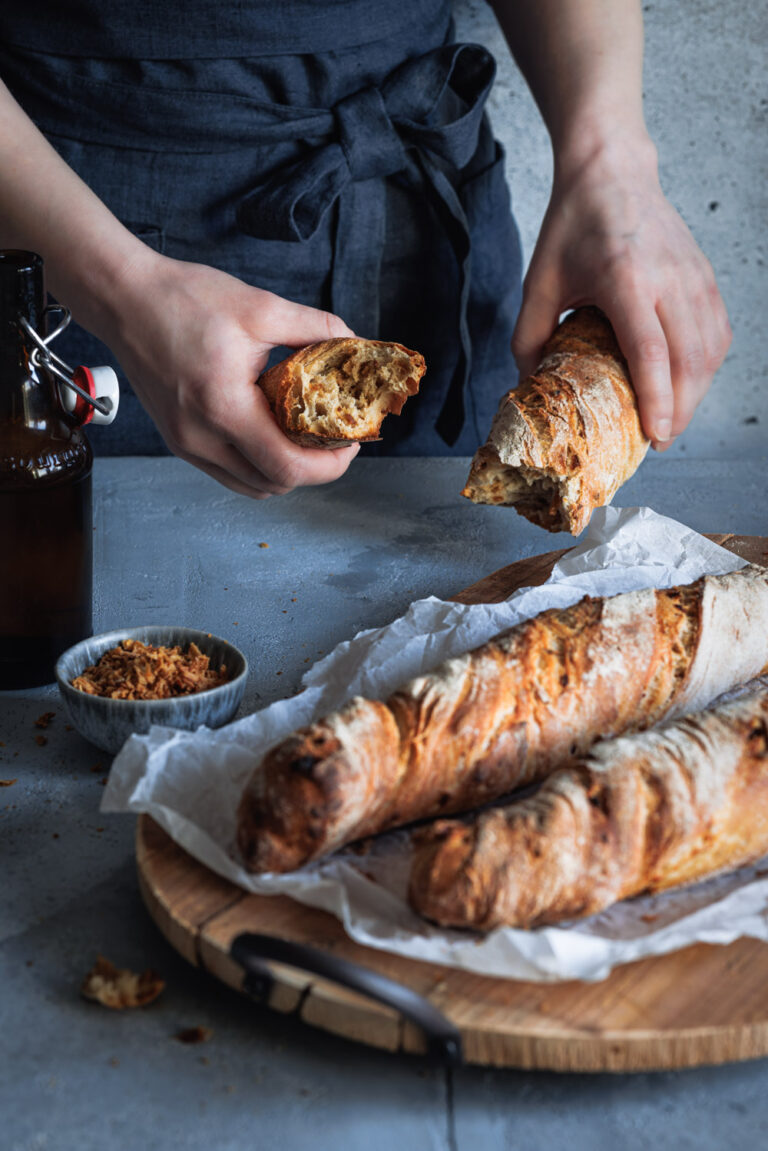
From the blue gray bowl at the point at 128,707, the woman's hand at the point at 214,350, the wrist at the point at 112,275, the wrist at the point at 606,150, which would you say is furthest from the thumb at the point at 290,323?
the wrist at the point at 606,150

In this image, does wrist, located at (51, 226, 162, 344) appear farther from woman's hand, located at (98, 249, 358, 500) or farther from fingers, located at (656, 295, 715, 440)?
fingers, located at (656, 295, 715, 440)

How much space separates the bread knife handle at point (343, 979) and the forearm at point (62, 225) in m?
0.97

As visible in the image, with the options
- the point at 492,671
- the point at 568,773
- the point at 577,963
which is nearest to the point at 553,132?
the point at 492,671

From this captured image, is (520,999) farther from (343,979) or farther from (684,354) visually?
(684,354)

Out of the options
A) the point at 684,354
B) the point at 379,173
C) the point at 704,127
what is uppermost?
the point at 704,127

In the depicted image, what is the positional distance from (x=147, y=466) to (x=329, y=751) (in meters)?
1.35

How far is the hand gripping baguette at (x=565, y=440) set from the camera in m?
1.58

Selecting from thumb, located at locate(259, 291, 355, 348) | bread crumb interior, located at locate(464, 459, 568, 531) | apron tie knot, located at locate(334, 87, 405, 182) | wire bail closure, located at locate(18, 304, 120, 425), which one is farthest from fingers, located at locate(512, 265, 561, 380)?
wire bail closure, located at locate(18, 304, 120, 425)

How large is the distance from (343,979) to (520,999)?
5.4 inches

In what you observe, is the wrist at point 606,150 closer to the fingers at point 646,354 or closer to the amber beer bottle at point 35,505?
the fingers at point 646,354

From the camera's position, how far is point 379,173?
215cm

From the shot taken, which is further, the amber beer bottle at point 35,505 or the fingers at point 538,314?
the fingers at point 538,314

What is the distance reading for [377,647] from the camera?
4.37 feet

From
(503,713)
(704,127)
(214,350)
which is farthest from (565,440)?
(704,127)
